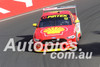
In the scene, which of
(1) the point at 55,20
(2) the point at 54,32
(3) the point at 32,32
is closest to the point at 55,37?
(2) the point at 54,32

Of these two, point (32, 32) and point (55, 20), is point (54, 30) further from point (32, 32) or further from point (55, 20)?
point (32, 32)

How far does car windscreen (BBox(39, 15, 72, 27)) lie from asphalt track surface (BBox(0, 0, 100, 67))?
1.28m

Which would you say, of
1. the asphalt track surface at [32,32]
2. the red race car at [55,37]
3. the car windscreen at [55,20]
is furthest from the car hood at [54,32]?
the asphalt track surface at [32,32]

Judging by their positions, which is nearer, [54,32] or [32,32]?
[54,32]

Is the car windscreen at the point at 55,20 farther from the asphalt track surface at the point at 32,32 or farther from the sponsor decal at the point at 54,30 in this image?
the asphalt track surface at the point at 32,32

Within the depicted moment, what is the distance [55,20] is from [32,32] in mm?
4229

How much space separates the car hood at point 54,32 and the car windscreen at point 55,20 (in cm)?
46

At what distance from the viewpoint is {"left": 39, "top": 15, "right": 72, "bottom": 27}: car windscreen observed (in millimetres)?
12570

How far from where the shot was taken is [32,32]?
16750 mm

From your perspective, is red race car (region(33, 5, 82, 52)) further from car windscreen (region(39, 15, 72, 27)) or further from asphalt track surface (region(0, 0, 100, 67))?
asphalt track surface (region(0, 0, 100, 67))

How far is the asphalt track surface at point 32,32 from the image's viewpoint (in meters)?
9.84

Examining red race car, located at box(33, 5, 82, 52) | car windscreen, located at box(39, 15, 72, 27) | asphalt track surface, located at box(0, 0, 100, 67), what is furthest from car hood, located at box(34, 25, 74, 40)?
asphalt track surface, located at box(0, 0, 100, 67)

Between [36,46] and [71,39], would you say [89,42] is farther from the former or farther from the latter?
[36,46]

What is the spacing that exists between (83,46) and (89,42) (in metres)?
0.81
